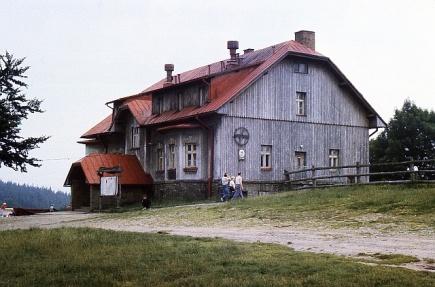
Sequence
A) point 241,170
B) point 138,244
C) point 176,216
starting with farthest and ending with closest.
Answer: point 241,170 → point 176,216 → point 138,244

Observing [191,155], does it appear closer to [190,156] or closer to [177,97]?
[190,156]

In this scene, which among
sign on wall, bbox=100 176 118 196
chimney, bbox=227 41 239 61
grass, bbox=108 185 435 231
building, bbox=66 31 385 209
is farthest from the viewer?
chimney, bbox=227 41 239 61

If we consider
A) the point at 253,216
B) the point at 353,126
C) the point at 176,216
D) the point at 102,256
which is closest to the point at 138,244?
the point at 102,256

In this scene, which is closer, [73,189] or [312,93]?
[312,93]

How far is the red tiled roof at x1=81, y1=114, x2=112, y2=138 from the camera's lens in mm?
52375

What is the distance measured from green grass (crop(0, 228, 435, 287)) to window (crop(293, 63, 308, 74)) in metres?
24.9

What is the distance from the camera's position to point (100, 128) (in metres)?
53.8

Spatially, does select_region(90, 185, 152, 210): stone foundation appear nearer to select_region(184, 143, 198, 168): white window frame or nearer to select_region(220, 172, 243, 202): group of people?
select_region(184, 143, 198, 168): white window frame

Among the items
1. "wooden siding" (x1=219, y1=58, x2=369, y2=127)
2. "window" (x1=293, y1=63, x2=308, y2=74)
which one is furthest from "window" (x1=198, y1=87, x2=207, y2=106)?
"window" (x1=293, y1=63, x2=308, y2=74)

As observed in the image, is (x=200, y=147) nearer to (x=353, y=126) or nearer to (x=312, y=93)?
(x=312, y=93)

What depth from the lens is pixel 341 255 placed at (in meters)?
13.0

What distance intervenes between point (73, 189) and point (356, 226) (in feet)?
102

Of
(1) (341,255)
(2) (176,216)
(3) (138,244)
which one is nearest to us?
(1) (341,255)

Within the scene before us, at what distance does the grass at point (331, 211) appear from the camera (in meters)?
20.0
